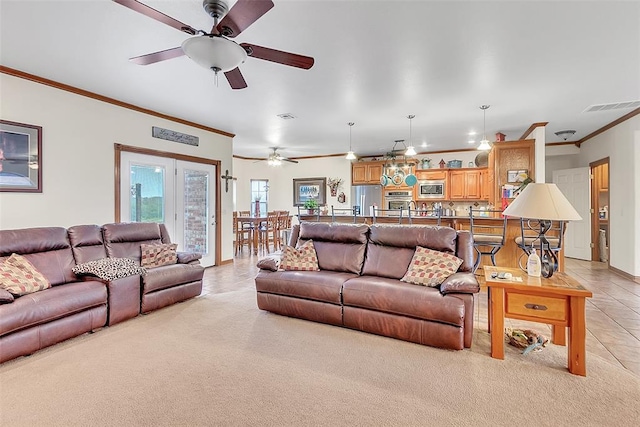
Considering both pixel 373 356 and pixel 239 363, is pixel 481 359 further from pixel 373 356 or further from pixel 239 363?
pixel 239 363

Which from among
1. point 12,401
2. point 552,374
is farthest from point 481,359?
point 12,401

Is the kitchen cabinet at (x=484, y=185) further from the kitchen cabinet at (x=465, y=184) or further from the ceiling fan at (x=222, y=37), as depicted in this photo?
the ceiling fan at (x=222, y=37)

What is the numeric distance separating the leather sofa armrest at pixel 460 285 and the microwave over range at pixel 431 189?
17.6 ft

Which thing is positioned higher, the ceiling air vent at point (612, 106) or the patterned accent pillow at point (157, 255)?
the ceiling air vent at point (612, 106)

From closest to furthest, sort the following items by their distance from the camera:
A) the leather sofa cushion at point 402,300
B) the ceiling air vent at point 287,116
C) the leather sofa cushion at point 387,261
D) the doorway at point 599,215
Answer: the leather sofa cushion at point 402,300
the leather sofa cushion at point 387,261
the ceiling air vent at point 287,116
the doorway at point 599,215

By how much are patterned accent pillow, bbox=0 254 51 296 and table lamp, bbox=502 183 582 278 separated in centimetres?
402

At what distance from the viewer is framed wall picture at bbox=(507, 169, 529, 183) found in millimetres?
5721

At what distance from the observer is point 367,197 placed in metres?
8.46

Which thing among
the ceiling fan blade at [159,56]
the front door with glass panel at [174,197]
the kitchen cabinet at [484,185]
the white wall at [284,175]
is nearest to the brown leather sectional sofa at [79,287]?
the front door with glass panel at [174,197]

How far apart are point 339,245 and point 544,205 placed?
200cm

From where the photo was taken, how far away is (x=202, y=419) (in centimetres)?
178

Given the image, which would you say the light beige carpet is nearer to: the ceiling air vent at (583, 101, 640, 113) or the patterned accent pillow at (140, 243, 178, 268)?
→ the patterned accent pillow at (140, 243, 178, 268)

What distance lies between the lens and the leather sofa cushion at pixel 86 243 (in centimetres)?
337

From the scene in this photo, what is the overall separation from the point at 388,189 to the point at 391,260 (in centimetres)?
516
